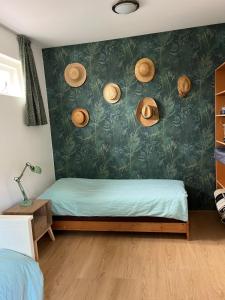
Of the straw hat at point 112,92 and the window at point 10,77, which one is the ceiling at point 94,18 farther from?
the straw hat at point 112,92

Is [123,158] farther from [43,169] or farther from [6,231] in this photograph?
[6,231]

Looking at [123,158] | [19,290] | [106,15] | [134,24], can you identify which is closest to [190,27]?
[134,24]

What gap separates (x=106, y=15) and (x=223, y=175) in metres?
2.39

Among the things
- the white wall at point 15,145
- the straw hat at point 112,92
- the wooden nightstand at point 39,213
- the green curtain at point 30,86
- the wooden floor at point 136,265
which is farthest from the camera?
the straw hat at point 112,92

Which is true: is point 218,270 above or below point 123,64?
below

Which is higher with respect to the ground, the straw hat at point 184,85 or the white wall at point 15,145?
the straw hat at point 184,85

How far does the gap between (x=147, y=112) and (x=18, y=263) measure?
229cm

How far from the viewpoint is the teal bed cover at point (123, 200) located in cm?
263

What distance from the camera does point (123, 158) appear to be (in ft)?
11.5

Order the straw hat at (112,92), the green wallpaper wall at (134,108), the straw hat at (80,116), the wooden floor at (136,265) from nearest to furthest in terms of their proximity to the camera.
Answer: the wooden floor at (136,265), the green wallpaper wall at (134,108), the straw hat at (112,92), the straw hat at (80,116)

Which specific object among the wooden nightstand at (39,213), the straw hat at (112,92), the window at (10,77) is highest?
the window at (10,77)

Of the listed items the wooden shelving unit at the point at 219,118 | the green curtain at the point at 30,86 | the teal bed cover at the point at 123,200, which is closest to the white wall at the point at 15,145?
the green curtain at the point at 30,86

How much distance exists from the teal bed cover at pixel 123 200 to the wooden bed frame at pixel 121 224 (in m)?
0.07

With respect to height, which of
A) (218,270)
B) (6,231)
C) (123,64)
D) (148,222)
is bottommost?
(218,270)
